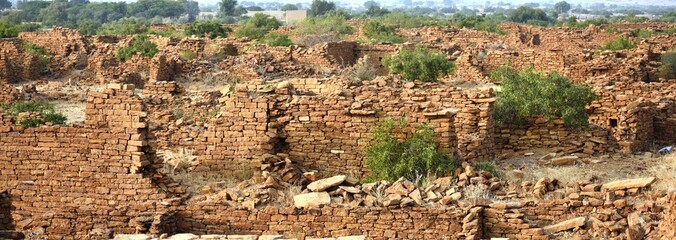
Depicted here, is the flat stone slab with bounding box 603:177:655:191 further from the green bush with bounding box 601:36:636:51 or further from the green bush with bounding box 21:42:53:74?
the green bush with bounding box 601:36:636:51

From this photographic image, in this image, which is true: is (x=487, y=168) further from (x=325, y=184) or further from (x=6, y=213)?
(x=6, y=213)

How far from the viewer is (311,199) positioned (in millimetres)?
12023

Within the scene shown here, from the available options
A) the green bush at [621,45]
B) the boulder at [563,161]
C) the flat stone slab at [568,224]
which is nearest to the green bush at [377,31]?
the green bush at [621,45]

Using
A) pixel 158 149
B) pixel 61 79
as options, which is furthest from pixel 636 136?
pixel 61 79

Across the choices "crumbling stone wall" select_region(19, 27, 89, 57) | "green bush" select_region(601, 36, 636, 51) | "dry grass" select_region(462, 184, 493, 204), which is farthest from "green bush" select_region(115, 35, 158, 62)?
"dry grass" select_region(462, 184, 493, 204)

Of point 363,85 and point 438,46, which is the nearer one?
point 363,85

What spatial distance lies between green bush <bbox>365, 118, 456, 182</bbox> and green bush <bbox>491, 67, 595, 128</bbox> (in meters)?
2.92

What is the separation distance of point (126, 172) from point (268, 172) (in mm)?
1748

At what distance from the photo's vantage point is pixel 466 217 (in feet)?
37.9

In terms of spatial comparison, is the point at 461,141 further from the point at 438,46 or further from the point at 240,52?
the point at 438,46

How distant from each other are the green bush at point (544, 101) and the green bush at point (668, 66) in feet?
26.9

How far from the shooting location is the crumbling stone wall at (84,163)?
1282 cm

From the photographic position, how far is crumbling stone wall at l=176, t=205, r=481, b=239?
11.6 m

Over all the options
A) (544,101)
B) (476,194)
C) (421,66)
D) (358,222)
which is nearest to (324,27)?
(421,66)
